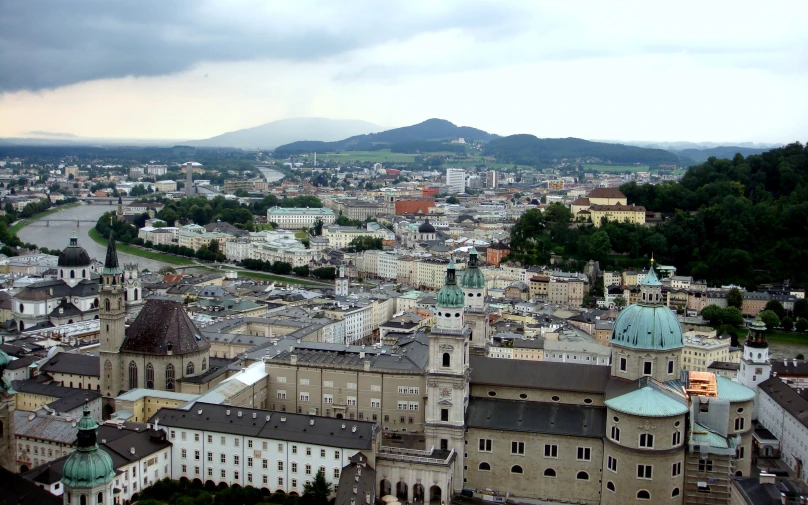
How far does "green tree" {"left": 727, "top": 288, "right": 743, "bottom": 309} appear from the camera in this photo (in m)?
60.9

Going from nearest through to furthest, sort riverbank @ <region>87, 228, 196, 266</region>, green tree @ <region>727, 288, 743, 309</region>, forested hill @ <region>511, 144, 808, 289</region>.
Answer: green tree @ <region>727, 288, 743, 309</region>
forested hill @ <region>511, 144, 808, 289</region>
riverbank @ <region>87, 228, 196, 266</region>

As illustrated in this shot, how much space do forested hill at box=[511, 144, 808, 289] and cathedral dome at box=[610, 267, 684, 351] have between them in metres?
42.4

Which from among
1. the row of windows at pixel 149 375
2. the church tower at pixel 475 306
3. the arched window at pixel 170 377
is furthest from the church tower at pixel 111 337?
the church tower at pixel 475 306

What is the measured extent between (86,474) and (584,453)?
54.4 ft

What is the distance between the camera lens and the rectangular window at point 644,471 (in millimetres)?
26594

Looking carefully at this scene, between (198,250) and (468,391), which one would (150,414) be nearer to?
(468,391)

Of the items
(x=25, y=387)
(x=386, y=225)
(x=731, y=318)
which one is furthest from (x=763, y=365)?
(x=386, y=225)

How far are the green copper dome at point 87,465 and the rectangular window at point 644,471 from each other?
54.1ft

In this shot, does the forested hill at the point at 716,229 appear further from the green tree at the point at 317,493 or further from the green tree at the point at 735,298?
the green tree at the point at 317,493

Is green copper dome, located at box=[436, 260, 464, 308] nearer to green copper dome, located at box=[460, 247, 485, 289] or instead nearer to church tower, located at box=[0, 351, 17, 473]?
green copper dome, located at box=[460, 247, 485, 289]

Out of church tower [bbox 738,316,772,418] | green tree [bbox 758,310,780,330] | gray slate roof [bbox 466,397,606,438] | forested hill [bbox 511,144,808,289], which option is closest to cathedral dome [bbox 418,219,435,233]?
forested hill [bbox 511,144,808,289]

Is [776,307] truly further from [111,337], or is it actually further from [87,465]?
[87,465]

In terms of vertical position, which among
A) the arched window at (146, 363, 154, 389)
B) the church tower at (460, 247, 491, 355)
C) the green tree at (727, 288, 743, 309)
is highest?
the church tower at (460, 247, 491, 355)

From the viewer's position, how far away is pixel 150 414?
32.5 meters
